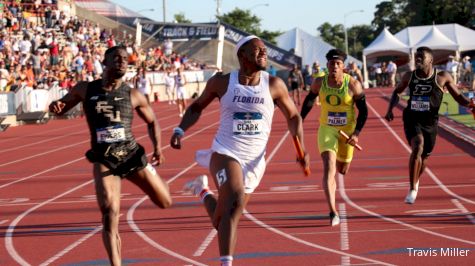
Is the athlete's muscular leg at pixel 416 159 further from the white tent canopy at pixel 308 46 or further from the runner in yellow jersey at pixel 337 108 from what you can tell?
the white tent canopy at pixel 308 46

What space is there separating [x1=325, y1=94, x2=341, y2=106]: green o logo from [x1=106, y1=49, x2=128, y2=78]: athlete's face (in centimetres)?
380

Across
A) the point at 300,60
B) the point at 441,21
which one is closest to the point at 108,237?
the point at 300,60

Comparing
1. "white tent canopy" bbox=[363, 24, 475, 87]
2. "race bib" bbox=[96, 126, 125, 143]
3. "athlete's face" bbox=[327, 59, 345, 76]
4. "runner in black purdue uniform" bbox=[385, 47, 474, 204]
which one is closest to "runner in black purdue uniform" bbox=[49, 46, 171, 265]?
"race bib" bbox=[96, 126, 125, 143]

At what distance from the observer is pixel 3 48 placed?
39.2m

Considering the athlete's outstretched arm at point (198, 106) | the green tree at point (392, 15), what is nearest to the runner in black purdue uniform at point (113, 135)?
the athlete's outstretched arm at point (198, 106)

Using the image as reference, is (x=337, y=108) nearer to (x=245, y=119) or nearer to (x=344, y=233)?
(x=344, y=233)

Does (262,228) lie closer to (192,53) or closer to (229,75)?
(229,75)

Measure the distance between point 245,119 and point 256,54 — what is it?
0.54 metres

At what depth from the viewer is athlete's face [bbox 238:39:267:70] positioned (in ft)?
26.6

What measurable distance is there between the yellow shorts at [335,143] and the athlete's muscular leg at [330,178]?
0.09 metres

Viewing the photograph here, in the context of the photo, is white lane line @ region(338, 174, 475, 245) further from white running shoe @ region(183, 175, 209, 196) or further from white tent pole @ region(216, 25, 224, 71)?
white tent pole @ region(216, 25, 224, 71)

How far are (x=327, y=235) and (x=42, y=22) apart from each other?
3977 centimetres

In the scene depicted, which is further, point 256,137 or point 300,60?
point 300,60

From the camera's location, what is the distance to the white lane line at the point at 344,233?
8722mm
